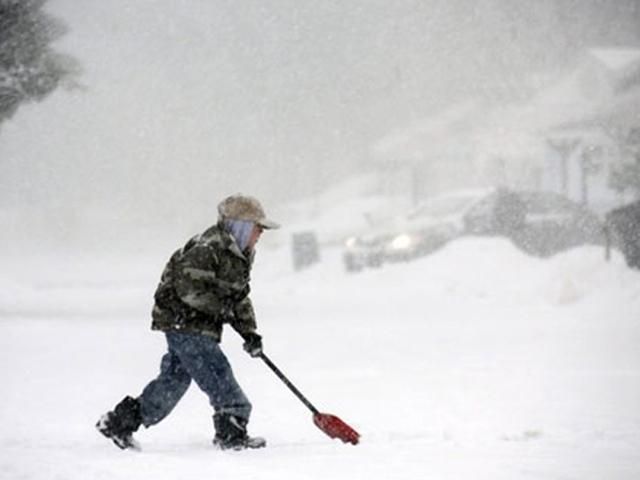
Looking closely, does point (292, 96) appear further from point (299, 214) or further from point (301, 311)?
point (301, 311)

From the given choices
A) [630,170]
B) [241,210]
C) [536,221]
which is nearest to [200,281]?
[241,210]

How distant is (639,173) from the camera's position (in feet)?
91.7

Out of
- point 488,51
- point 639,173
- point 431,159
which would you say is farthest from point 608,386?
point 488,51

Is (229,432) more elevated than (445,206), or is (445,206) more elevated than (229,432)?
(445,206)

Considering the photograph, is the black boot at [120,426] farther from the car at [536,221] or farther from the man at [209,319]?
the car at [536,221]

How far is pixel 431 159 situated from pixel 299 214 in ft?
39.7

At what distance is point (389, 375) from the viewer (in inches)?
401

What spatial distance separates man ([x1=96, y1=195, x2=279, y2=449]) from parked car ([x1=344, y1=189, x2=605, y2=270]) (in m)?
14.2

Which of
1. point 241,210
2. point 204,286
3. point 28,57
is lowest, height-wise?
point 204,286

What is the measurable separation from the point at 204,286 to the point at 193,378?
1.93ft

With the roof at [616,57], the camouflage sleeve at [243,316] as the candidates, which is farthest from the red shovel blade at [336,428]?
the roof at [616,57]

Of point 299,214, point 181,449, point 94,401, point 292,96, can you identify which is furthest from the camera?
point 292,96

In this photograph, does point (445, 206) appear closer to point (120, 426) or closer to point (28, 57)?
point (28, 57)

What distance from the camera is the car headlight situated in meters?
20.4
